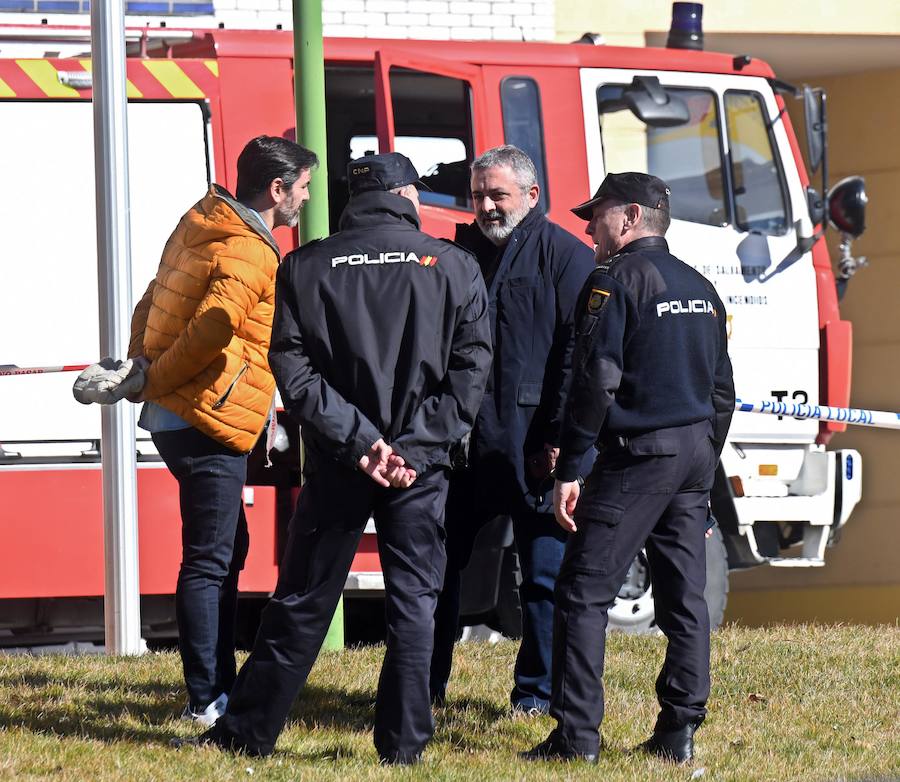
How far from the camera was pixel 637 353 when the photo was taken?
13.4 feet

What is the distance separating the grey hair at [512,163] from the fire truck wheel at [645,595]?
2474mm

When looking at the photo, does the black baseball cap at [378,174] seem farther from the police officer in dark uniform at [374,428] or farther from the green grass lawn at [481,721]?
the green grass lawn at [481,721]

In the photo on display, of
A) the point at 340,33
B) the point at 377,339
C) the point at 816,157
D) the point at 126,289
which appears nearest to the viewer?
the point at 377,339

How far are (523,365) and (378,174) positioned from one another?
0.95 meters

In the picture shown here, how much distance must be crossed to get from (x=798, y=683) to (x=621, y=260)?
2001mm

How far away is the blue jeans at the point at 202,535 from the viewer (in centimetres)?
442

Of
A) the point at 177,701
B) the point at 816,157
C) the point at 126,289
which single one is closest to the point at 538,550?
the point at 177,701

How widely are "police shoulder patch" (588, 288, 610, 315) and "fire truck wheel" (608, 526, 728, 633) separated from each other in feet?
9.43

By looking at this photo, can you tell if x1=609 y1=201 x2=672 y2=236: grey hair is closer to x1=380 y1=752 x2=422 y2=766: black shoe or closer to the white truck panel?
x1=380 y1=752 x2=422 y2=766: black shoe

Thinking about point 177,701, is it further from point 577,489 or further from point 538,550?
point 577,489

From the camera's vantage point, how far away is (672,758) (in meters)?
4.19

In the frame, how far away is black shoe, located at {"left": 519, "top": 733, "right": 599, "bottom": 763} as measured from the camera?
13.3ft

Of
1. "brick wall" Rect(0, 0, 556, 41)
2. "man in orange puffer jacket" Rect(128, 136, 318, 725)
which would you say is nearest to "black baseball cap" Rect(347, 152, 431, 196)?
"man in orange puffer jacket" Rect(128, 136, 318, 725)

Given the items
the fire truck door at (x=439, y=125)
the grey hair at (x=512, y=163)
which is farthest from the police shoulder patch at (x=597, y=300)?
the fire truck door at (x=439, y=125)
